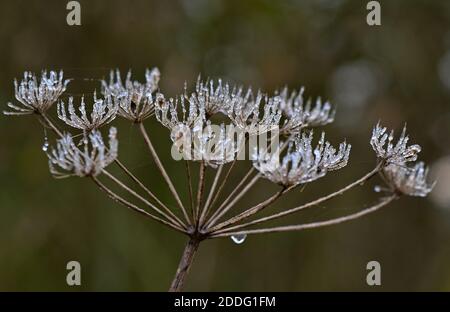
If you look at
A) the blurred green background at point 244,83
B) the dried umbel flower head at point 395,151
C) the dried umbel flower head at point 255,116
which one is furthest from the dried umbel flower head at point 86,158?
the blurred green background at point 244,83

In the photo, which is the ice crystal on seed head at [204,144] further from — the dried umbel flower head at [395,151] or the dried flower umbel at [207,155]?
the dried umbel flower head at [395,151]

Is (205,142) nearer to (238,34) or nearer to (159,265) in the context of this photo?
(159,265)

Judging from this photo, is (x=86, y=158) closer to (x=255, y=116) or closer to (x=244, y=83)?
(x=255, y=116)

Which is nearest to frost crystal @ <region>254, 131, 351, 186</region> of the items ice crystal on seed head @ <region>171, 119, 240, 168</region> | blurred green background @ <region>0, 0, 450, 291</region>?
ice crystal on seed head @ <region>171, 119, 240, 168</region>

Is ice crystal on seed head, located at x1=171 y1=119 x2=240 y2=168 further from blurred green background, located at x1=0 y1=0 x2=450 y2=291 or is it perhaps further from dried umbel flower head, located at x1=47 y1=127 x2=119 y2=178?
blurred green background, located at x1=0 y1=0 x2=450 y2=291

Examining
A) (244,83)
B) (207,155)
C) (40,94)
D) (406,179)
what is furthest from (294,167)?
(244,83)

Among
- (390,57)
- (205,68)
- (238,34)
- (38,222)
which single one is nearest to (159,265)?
(38,222)
